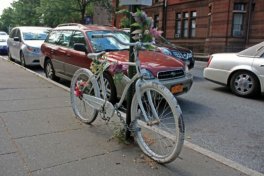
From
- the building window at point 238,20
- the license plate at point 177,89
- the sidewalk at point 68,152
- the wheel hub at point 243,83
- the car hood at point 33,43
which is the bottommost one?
the sidewalk at point 68,152

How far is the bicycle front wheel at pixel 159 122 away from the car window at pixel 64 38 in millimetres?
4827

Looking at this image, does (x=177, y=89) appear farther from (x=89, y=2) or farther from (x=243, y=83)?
(x=89, y=2)

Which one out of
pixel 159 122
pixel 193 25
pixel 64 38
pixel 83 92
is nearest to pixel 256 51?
pixel 83 92

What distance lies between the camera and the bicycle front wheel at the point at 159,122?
332cm

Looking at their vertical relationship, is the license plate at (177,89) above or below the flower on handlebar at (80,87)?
below

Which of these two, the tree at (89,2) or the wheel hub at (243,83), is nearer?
the wheel hub at (243,83)

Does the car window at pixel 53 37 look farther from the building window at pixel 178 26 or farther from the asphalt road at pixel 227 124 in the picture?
the building window at pixel 178 26

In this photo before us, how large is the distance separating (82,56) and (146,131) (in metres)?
3.45

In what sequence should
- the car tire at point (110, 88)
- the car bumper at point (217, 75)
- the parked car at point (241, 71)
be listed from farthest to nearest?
the car bumper at point (217, 75) → the parked car at point (241, 71) → the car tire at point (110, 88)

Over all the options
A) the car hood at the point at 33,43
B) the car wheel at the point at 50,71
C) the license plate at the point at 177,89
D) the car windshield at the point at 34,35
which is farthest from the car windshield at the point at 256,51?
the car windshield at the point at 34,35

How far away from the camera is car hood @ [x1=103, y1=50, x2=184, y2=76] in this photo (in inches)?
232

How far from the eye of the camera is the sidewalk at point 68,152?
11.2ft

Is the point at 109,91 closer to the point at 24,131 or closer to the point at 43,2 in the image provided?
the point at 24,131

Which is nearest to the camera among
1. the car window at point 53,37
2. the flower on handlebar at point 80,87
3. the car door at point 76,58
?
the flower on handlebar at point 80,87
